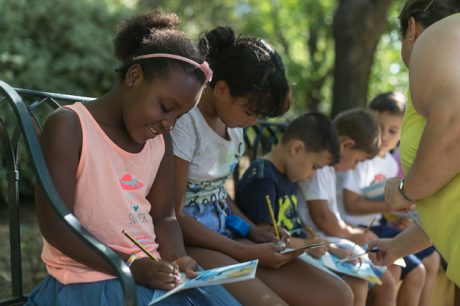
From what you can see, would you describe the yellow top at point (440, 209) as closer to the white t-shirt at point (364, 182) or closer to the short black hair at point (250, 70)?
the short black hair at point (250, 70)

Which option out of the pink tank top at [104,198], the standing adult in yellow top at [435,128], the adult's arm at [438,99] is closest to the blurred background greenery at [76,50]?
the pink tank top at [104,198]

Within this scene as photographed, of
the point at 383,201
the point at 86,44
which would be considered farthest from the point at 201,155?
the point at 86,44

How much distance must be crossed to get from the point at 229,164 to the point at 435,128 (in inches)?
53.7

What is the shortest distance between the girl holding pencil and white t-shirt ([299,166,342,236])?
556 millimetres

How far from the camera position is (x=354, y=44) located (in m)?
6.39

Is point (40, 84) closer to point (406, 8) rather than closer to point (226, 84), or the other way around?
point (226, 84)

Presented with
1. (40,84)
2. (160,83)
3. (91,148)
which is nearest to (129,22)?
(160,83)

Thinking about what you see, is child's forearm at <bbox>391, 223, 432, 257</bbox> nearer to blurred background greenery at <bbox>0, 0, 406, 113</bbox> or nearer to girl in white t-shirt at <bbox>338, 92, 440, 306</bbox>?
A: girl in white t-shirt at <bbox>338, 92, 440, 306</bbox>

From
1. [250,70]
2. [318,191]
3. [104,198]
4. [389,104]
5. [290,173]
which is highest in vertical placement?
[250,70]

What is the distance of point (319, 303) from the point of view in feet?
9.50

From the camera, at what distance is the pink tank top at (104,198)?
2.28 m

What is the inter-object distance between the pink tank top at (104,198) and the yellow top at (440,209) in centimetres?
103

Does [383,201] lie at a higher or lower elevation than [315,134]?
lower

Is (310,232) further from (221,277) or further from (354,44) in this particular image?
(354,44)
